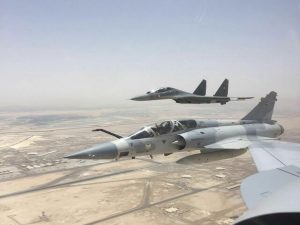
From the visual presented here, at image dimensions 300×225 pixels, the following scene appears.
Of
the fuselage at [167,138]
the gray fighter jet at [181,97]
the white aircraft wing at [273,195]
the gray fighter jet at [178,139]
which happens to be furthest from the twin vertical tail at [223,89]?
the white aircraft wing at [273,195]

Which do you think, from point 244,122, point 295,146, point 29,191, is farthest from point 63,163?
point 295,146

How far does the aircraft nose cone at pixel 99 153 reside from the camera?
69.1ft

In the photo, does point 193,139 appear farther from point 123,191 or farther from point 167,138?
point 123,191

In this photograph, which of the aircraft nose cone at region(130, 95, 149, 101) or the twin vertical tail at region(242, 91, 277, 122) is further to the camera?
the aircraft nose cone at region(130, 95, 149, 101)

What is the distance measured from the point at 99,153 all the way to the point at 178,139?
5.74m

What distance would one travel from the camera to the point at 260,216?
4.04 m

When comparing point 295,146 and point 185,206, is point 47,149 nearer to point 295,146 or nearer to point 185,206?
point 185,206

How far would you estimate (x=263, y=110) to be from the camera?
30.3 meters

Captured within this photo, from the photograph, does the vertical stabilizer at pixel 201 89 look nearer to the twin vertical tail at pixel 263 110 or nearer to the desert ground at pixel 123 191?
the desert ground at pixel 123 191

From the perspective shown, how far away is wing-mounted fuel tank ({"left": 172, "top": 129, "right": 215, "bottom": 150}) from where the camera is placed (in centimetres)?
2323

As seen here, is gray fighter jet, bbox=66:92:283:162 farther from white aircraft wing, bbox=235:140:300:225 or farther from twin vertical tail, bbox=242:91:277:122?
white aircraft wing, bbox=235:140:300:225

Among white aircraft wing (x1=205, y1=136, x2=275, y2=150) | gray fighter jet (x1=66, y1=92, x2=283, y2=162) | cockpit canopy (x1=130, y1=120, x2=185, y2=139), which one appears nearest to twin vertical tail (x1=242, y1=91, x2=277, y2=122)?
gray fighter jet (x1=66, y1=92, x2=283, y2=162)

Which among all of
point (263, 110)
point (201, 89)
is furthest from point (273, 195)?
point (201, 89)

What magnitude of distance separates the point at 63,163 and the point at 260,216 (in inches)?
2905
